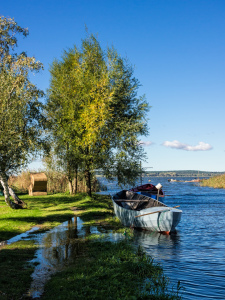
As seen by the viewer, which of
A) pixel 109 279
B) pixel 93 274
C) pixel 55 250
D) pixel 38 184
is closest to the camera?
pixel 109 279

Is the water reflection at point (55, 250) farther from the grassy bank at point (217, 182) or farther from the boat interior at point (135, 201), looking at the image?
the grassy bank at point (217, 182)

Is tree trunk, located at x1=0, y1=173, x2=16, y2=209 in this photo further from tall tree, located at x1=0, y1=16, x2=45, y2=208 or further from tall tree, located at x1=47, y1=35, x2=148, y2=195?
tall tree, located at x1=47, y1=35, x2=148, y2=195

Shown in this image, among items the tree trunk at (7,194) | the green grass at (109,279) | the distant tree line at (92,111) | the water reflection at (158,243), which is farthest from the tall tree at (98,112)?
the green grass at (109,279)

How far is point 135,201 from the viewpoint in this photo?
24.9 meters

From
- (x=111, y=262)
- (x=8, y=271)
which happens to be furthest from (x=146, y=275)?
(x=8, y=271)

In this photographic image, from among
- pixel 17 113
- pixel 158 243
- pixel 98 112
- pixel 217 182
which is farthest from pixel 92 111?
pixel 217 182

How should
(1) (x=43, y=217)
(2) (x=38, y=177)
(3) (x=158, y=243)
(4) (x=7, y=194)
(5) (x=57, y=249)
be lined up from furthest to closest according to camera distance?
(2) (x=38, y=177)
(4) (x=7, y=194)
(1) (x=43, y=217)
(3) (x=158, y=243)
(5) (x=57, y=249)

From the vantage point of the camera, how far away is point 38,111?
83.5 ft

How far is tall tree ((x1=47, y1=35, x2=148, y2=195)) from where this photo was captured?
2992 centimetres

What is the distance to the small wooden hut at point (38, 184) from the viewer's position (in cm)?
3869

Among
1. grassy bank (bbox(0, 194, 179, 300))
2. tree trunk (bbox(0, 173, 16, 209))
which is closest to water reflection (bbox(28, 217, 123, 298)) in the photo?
grassy bank (bbox(0, 194, 179, 300))

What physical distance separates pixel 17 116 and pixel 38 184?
1832cm

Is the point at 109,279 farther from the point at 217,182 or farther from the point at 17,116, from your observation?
the point at 217,182

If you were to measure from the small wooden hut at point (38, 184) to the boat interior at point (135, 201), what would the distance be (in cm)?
1483
